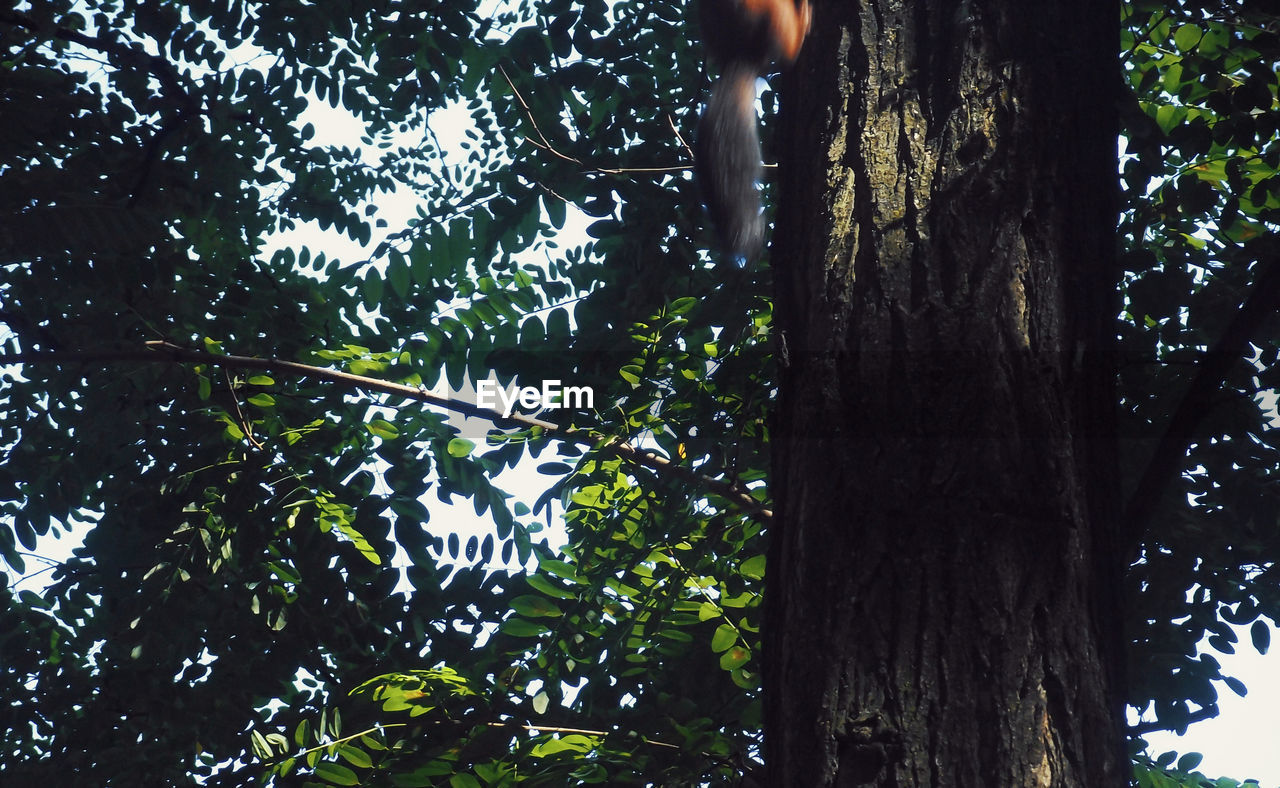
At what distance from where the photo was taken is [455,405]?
2.14 metres

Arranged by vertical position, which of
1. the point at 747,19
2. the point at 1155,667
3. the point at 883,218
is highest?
the point at 747,19

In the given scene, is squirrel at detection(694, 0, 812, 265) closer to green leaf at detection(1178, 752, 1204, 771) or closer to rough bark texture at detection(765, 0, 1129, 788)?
rough bark texture at detection(765, 0, 1129, 788)

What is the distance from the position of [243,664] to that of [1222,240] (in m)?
2.54

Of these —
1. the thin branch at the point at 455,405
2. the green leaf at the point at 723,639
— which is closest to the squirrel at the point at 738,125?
the thin branch at the point at 455,405

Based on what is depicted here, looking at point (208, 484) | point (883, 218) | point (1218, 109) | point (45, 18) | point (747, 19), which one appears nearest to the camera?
point (883, 218)

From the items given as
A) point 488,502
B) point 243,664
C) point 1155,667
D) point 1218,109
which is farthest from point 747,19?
point 243,664

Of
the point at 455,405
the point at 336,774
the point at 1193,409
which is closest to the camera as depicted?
the point at 1193,409

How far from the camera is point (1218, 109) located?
1.75 metres

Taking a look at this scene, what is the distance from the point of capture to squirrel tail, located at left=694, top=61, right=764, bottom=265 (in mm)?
2004

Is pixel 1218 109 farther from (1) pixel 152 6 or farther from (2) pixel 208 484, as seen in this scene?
(1) pixel 152 6

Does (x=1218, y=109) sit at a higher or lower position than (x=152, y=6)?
lower

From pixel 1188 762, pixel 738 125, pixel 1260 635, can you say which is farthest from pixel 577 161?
pixel 1188 762

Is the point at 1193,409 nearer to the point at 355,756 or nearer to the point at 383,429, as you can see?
the point at 355,756

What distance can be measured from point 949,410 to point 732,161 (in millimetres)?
994
